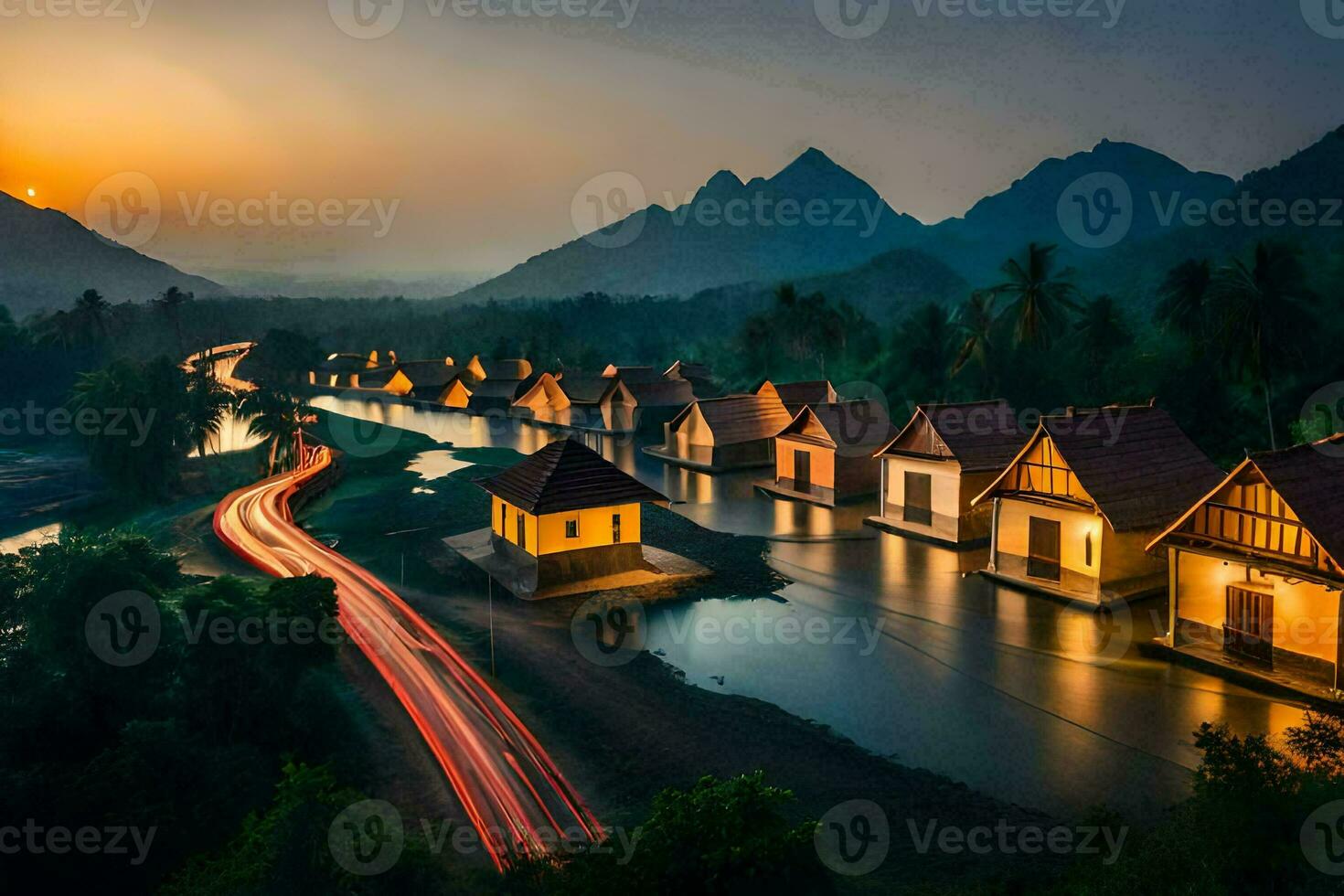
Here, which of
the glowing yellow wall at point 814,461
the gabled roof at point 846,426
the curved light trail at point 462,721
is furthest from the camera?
the gabled roof at point 846,426

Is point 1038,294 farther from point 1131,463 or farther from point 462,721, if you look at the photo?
point 462,721

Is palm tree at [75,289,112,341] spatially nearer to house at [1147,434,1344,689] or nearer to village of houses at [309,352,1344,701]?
village of houses at [309,352,1344,701]

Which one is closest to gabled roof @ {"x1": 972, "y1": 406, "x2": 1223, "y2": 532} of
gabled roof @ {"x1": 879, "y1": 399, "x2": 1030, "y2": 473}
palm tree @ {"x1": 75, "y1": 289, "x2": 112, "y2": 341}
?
gabled roof @ {"x1": 879, "y1": 399, "x2": 1030, "y2": 473}

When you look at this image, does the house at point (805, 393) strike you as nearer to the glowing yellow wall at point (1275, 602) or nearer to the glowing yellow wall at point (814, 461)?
the glowing yellow wall at point (814, 461)

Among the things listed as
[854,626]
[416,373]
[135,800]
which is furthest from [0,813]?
[416,373]

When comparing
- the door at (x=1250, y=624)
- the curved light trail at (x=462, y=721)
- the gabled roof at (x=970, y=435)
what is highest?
the gabled roof at (x=970, y=435)

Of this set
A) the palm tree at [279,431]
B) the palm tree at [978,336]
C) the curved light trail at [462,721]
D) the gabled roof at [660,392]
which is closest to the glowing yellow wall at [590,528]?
the curved light trail at [462,721]
